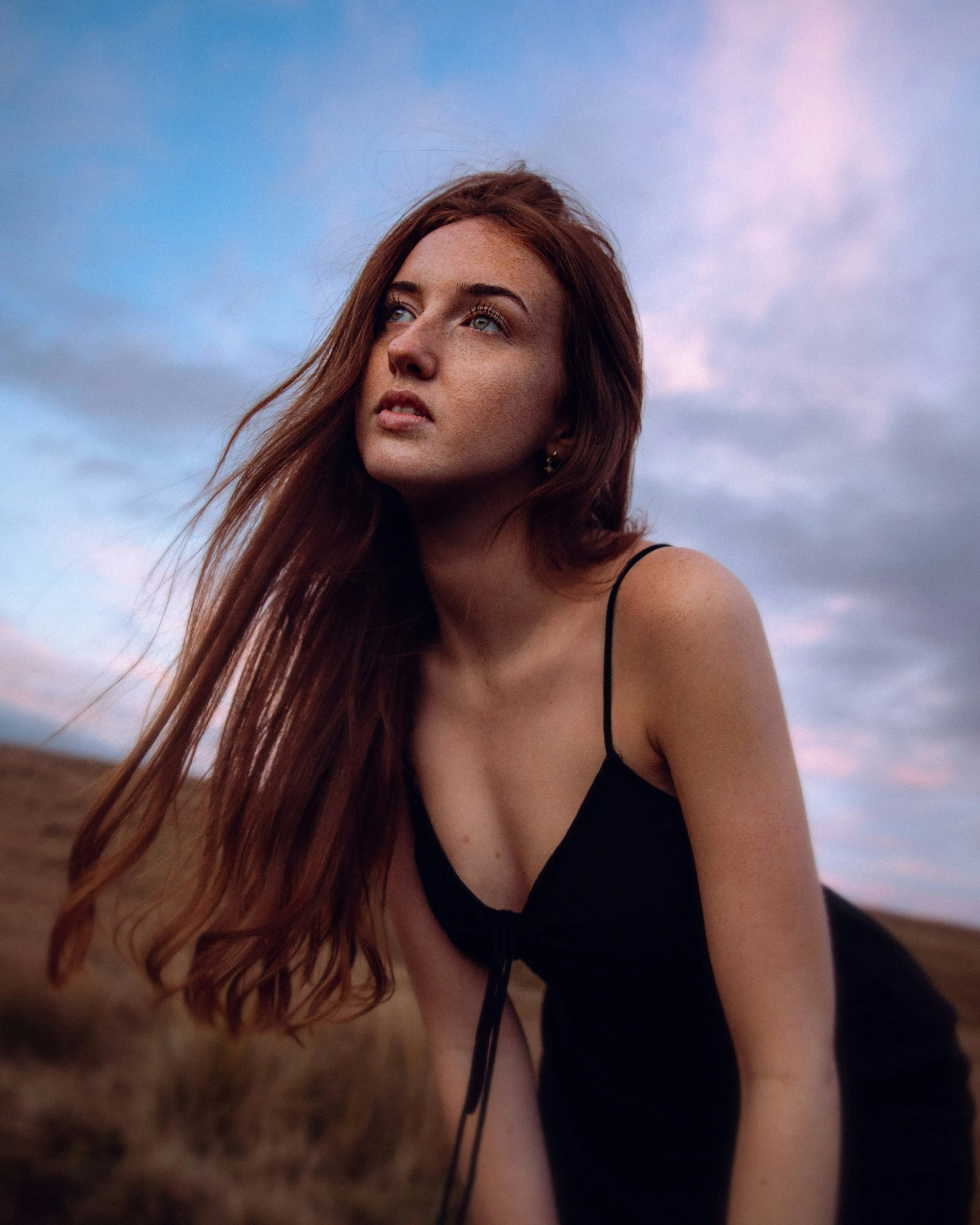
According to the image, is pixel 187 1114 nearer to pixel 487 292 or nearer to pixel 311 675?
pixel 311 675

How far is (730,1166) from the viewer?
192cm

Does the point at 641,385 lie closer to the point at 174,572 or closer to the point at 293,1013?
the point at 174,572

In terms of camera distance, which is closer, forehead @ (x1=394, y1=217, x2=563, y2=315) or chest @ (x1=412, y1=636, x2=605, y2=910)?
chest @ (x1=412, y1=636, x2=605, y2=910)

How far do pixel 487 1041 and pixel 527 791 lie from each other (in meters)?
0.59

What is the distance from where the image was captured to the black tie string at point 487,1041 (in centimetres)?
203

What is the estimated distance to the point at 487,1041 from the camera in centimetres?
214

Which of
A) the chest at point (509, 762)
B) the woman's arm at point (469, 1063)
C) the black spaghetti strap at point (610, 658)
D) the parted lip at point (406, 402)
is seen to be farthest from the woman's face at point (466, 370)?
the woman's arm at point (469, 1063)

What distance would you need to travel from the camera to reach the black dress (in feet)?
6.02

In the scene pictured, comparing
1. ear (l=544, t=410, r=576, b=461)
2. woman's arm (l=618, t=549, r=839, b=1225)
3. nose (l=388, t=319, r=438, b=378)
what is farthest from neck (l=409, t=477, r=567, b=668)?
woman's arm (l=618, t=549, r=839, b=1225)

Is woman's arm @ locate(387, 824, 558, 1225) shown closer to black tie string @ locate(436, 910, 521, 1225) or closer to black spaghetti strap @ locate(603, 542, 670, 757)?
black tie string @ locate(436, 910, 521, 1225)

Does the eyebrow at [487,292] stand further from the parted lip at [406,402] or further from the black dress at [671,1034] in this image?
the black dress at [671,1034]

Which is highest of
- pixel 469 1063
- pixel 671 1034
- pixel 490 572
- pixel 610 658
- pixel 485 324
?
pixel 485 324

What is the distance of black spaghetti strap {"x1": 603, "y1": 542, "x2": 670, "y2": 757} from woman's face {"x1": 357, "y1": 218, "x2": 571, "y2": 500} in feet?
1.16

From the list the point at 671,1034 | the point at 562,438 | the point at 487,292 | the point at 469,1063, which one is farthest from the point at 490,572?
the point at 469,1063
